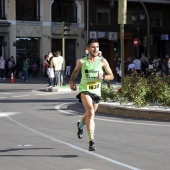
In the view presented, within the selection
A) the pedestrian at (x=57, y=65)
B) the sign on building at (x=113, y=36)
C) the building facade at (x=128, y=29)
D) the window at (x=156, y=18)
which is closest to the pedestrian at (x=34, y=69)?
the building facade at (x=128, y=29)

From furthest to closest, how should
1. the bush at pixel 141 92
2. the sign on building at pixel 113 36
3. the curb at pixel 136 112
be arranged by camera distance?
the sign on building at pixel 113 36
the bush at pixel 141 92
the curb at pixel 136 112

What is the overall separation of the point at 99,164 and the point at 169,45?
43860 millimetres

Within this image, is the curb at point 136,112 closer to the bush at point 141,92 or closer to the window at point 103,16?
the bush at point 141,92

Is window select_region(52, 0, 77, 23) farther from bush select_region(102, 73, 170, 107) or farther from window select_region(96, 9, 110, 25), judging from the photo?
bush select_region(102, 73, 170, 107)

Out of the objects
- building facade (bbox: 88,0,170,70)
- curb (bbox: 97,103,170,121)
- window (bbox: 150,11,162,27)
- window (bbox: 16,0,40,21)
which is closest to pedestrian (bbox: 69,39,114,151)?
curb (bbox: 97,103,170,121)

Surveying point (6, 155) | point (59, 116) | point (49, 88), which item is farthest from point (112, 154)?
point (49, 88)

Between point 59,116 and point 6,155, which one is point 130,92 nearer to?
point 59,116

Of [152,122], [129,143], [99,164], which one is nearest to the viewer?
[99,164]

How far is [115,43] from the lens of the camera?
4762 centimetres

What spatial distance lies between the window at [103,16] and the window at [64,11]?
215 cm

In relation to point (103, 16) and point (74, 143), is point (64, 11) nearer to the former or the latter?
point (103, 16)

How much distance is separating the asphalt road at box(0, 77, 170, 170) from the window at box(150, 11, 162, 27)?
3529 centimetres

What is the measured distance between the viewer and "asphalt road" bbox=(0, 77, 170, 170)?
7848mm

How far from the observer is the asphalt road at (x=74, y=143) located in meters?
7.85
